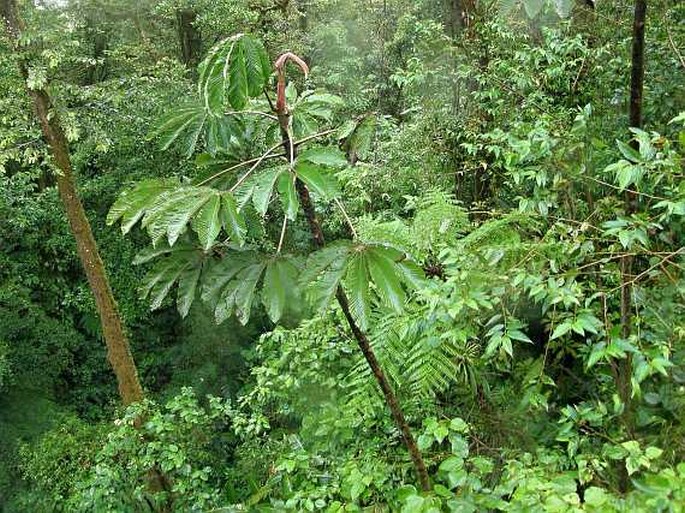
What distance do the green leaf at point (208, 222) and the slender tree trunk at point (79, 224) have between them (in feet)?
14.2

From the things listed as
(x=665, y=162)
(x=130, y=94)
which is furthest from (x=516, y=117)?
(x=130, y=94)

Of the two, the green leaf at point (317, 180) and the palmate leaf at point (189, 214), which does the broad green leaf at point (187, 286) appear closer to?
the palmate leaf at point (189, 214)

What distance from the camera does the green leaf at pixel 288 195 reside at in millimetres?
1386

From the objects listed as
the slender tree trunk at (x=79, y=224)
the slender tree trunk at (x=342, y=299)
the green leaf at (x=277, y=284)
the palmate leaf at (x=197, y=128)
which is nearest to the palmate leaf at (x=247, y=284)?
the green leaf at (x=277, y=284)

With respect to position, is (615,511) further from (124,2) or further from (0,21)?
(124,2)

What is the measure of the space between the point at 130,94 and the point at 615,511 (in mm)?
6453

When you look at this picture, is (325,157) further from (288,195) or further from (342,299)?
(342,299)

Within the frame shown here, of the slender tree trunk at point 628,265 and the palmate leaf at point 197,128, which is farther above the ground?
the palmate leaf at point 197,128

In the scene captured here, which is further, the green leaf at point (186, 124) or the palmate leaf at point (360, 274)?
the green leaf at point (186, 124)

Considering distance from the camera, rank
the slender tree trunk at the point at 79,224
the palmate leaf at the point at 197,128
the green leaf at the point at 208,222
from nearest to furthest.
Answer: the green leaf at the point at 208,222 < the palmate leaf at the point at 197,128 < the slender tree trunk at the point at 79,224

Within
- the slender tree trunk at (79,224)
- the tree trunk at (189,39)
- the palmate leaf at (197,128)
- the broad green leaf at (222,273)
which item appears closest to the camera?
the broad green leaf at (222,273)

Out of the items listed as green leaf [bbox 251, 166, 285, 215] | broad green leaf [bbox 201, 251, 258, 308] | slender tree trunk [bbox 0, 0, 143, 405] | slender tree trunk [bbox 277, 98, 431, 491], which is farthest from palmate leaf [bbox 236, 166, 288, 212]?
slender tree trunk [bbox 0, 0, 143, 405]

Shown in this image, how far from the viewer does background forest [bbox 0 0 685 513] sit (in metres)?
1.50

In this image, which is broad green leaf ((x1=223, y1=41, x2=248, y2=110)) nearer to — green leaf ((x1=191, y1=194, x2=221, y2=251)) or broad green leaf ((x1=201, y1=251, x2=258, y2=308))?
green leaf ((x1=191, y1=194, x2=221, y2=251))
